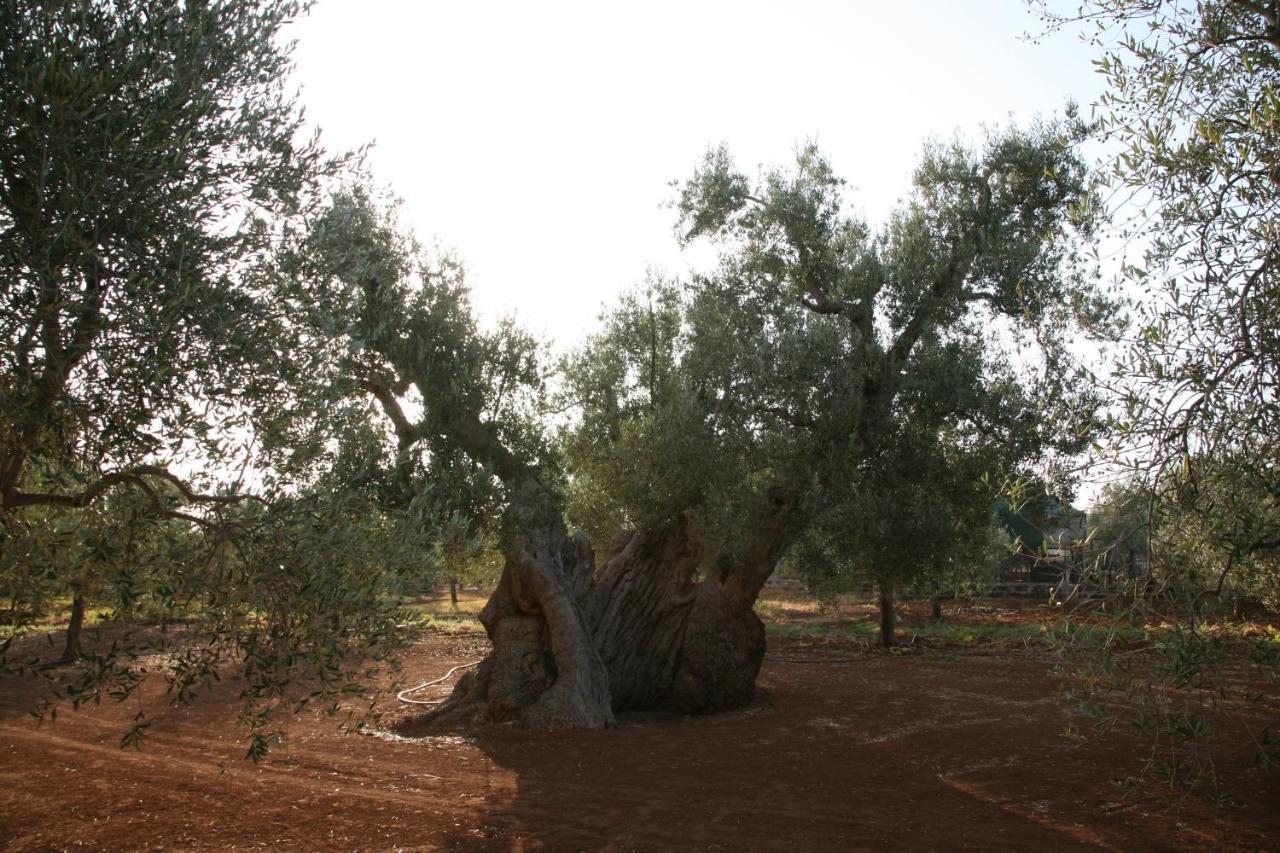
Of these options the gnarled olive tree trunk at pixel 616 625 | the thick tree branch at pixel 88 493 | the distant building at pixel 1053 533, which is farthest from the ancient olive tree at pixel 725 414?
the thick tree branch at pixel 88 493

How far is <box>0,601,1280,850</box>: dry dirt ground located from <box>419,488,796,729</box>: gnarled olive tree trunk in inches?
26.4

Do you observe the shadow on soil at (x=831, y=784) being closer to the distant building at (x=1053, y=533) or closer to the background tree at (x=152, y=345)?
the distant building at (x=1053, y=533)

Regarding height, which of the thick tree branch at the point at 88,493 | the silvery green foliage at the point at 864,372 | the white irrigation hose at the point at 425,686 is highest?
the silvery green foliage at the point at 864,372

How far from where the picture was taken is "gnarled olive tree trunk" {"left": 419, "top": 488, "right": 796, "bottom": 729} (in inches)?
551

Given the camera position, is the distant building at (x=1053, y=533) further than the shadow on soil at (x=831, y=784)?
No

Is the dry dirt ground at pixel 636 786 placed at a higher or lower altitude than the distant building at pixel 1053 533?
lower

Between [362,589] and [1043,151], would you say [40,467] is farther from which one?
[1043,151]

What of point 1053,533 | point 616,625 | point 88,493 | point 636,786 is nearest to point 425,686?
point 616,625

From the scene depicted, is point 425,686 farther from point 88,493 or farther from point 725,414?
point 88,493

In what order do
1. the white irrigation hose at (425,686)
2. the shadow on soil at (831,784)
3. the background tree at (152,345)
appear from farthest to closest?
the white irrigation hose at (425,686) < the shadow on soil at (831,784) < the background tree at (152,345)

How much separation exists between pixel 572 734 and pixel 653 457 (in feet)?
14.6

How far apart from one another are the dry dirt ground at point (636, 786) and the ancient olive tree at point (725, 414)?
1317 mm

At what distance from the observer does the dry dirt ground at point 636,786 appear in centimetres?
870

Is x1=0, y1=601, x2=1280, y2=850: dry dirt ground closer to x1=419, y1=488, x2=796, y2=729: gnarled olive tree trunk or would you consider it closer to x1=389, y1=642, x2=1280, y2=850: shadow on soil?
x1=389, y1=642, x2=1280, y2=850: shadow on soil
